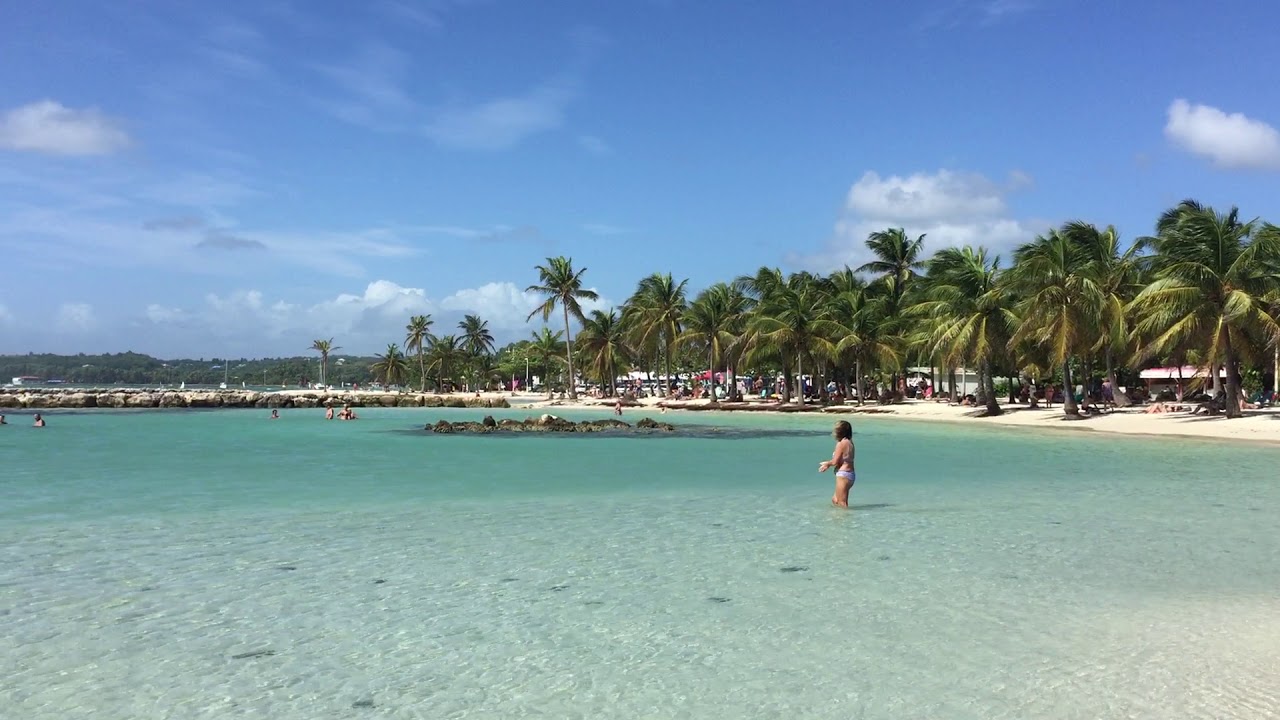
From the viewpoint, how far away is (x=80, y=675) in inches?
235

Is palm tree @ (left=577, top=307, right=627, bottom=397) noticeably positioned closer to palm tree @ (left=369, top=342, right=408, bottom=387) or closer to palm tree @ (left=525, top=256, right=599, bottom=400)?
palm tree @ (left=525, top=256, right=599, bottom=400)

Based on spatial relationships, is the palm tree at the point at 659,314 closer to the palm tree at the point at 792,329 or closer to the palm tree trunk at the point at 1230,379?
the palm tree at the point at 792,329

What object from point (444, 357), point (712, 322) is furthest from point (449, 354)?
point (712, 322)

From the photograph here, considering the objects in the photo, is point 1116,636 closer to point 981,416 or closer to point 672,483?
point 672,483

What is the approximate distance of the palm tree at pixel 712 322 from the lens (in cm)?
6084

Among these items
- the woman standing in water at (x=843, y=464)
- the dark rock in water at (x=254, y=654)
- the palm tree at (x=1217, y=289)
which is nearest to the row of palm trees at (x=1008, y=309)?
the palm tree at (x=1217, y=289)

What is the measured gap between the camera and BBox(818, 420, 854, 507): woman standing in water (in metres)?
13.1

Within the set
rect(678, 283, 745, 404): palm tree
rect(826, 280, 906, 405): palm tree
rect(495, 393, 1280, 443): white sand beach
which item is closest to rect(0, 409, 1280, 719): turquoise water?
rect(495, 393, 1280, 443): white sand beach

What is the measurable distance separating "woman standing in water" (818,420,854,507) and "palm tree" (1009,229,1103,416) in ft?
80.2

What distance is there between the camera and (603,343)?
7694 centimetres

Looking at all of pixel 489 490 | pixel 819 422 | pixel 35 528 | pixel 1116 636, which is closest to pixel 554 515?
pixel 489 490

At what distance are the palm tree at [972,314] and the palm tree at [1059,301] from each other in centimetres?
238

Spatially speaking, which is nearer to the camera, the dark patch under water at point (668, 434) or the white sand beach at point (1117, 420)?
the white sand beach at point (1117, 420)

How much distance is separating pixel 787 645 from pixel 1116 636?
2535mm
